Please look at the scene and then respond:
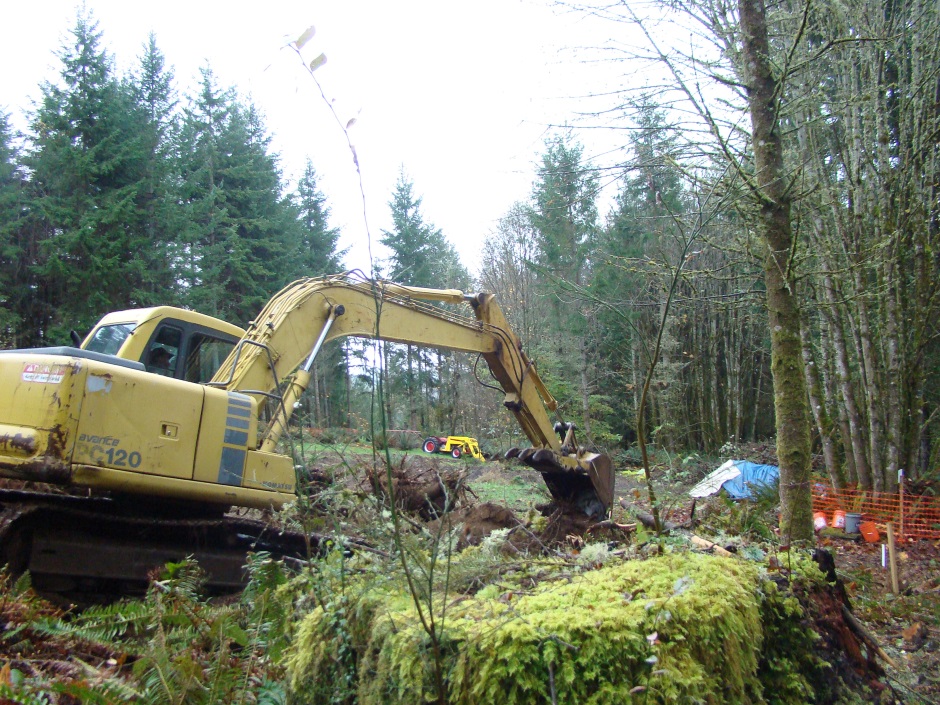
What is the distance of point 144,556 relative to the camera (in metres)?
5.91

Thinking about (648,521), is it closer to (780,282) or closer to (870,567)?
(780,282)

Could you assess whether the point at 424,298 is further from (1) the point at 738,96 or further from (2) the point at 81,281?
(2) the point at 81,281

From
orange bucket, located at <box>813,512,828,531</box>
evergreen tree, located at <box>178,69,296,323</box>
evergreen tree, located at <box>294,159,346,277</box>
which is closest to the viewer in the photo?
orange bucket, located at <box>813,512,828,531</box>

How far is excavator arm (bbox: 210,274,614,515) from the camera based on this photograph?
6367 millimetres

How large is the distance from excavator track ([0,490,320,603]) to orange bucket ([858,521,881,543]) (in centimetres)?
762

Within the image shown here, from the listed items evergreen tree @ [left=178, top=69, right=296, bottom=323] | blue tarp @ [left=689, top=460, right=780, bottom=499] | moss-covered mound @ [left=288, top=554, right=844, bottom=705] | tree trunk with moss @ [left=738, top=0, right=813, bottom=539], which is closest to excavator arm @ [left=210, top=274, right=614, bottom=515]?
tree trunk with moss @ [left=738, top=0, right=813, bottom=539]

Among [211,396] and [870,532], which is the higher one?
[211,396]

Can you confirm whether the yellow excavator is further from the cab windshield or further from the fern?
the fern

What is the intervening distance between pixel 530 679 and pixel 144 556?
537cm

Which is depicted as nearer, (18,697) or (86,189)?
(18,697)

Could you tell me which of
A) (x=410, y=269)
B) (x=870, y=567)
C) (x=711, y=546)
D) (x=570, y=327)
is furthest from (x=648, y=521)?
(x=570, y=327)

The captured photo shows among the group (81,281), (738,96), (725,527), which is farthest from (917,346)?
(81,281)

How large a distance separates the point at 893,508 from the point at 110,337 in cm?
1092

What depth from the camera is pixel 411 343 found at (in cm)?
802
